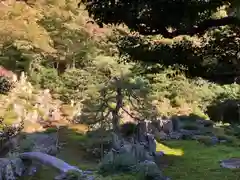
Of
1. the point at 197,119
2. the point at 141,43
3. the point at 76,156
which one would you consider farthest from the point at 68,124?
the point at 141,43

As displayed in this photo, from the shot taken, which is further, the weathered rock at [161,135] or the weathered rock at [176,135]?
the weathered rock at [176,135]

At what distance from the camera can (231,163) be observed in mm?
9750

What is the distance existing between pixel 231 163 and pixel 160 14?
6741 mm

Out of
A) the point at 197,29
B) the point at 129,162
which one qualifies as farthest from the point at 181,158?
the point at 197,29

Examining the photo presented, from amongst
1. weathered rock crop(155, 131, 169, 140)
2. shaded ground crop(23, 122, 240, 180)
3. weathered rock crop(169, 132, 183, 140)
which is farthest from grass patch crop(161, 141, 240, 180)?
weathered rock crop(169, 132, 183, 140)

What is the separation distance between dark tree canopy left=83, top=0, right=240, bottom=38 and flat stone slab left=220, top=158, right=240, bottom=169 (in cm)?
552

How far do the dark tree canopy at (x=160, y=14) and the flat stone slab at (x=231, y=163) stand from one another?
5.52m

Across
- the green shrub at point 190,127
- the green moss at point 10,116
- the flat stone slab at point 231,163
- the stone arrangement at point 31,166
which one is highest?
the green moss at point 10,116

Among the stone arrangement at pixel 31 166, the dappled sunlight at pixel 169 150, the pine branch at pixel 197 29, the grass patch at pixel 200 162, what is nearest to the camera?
the pine branch at pixel 197 29

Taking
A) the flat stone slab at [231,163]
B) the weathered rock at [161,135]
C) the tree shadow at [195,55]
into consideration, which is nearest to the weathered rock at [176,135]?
the weathered rock at [161,135]

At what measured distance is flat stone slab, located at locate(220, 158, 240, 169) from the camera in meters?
9.24

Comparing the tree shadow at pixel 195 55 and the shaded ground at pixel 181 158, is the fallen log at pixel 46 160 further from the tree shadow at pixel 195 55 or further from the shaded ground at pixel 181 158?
the tree shadow at pixel 195 55

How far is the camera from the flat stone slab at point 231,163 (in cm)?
924

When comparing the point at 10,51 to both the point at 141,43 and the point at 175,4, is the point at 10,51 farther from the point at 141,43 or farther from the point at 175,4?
the point at 175,4
